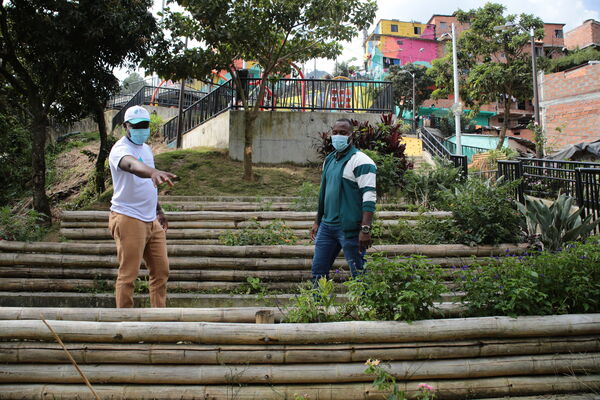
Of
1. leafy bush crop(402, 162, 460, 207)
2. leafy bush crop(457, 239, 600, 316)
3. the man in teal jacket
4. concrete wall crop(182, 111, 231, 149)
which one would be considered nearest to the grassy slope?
concrete wall crop(182, 111, 231, 149)

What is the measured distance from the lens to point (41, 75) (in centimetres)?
1013

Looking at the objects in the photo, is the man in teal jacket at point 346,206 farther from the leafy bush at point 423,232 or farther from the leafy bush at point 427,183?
the leafy bush at point 427,183

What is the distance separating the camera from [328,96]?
575 inches

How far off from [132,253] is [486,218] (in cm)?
486

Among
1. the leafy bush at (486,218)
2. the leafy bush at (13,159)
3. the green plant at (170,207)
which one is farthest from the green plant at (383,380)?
the leafy bush at (13,159)

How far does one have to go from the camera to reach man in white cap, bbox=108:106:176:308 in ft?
13.1

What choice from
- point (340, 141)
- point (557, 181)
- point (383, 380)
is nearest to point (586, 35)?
point (557, 181)

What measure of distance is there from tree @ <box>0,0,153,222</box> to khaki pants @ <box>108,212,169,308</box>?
600 cm

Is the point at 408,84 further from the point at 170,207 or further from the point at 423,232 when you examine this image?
the point at 423,232

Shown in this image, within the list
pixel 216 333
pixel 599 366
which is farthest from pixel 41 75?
pixel 599 366

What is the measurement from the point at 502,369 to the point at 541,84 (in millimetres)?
26905

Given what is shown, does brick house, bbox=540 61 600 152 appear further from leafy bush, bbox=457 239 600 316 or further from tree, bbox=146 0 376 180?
leafy bush, bbox=457 239 600 316

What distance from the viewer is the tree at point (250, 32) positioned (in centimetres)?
1103

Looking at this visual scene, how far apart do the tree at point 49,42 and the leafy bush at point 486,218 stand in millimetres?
7652
